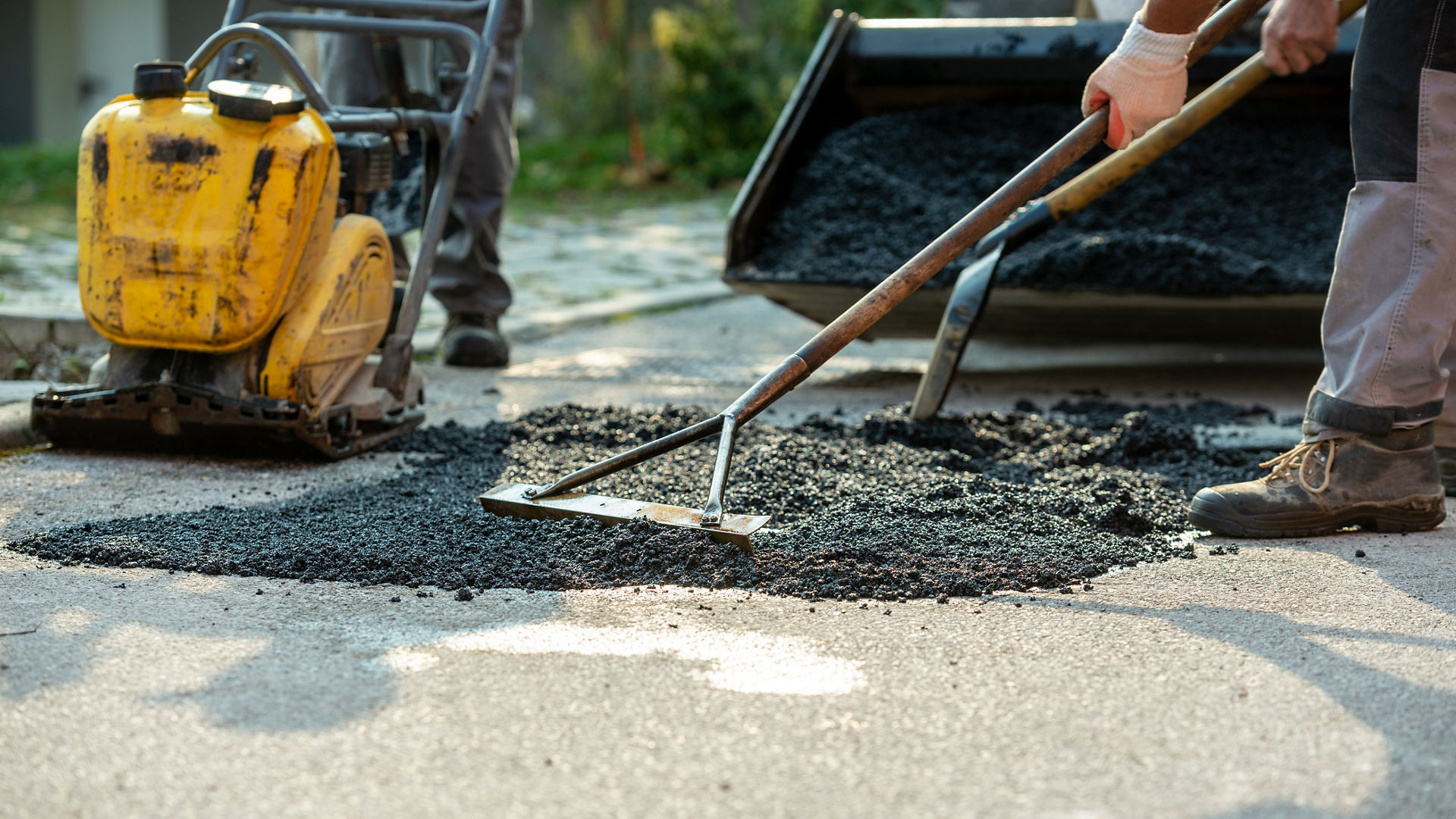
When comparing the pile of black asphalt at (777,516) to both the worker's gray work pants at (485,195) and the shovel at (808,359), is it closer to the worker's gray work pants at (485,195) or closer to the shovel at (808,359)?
the shovel at (808,359)

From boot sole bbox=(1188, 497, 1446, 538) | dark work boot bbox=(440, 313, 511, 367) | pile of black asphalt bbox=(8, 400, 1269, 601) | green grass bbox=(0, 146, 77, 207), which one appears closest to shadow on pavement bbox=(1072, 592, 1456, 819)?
pile of black asphalt bbox=(8, 400, 1269, 601)

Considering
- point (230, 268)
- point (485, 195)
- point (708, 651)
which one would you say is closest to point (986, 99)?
point (485, 195)

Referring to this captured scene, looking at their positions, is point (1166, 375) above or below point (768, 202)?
below

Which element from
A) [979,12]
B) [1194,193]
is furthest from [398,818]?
[979,12]

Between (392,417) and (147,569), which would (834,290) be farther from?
(147,569)

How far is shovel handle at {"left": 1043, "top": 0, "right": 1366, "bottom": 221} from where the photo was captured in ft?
8.98

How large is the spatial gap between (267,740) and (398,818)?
24 cm

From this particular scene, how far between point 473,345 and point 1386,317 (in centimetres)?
260

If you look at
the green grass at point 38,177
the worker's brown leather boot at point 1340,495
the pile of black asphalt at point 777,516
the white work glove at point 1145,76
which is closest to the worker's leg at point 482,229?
the pile of black asphalt at point 777,516

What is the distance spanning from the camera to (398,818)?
52.9 inches

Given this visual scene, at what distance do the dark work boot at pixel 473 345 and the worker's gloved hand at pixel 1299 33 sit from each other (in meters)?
2.58

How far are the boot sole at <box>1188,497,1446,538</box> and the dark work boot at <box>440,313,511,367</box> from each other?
232 centimetres

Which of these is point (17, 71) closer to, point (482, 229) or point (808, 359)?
point (482, 229)

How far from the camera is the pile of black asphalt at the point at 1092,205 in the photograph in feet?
12.4
